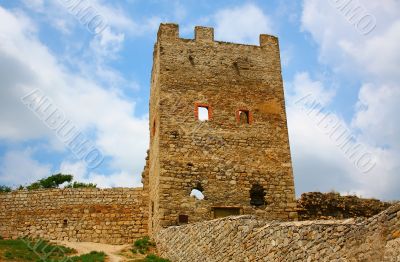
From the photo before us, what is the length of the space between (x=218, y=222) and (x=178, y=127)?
19.5 feet

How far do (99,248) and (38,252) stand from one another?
2.09 metres

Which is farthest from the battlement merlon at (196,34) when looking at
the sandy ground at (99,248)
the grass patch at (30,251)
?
the grass patch at (30,251)

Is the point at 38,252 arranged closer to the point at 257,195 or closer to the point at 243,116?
the point at 257,195

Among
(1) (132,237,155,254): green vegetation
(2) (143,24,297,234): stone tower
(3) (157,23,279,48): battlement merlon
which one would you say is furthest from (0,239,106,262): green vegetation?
(3) (157,23,279,48): battlement merlon

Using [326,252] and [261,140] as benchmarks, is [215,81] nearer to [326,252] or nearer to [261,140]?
[261,140]

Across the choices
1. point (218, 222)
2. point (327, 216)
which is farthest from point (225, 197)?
point (218, 222)

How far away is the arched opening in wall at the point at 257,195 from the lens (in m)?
15.0

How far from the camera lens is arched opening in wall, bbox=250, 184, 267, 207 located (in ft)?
49.2

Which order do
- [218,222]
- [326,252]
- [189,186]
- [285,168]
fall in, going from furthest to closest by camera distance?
[285,168], [189,186], [218,222], [326,252]

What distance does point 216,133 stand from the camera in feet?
51.0

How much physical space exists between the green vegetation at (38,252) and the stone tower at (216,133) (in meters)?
2.60

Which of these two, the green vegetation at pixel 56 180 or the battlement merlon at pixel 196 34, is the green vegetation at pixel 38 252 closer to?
the battlement merlon at pixel 196 34

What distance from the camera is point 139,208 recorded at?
17047 mm

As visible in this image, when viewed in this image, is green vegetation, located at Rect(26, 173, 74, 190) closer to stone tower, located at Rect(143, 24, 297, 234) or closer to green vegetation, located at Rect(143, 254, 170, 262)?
stone tower, located at Rect(143, 24, 297, 234)
